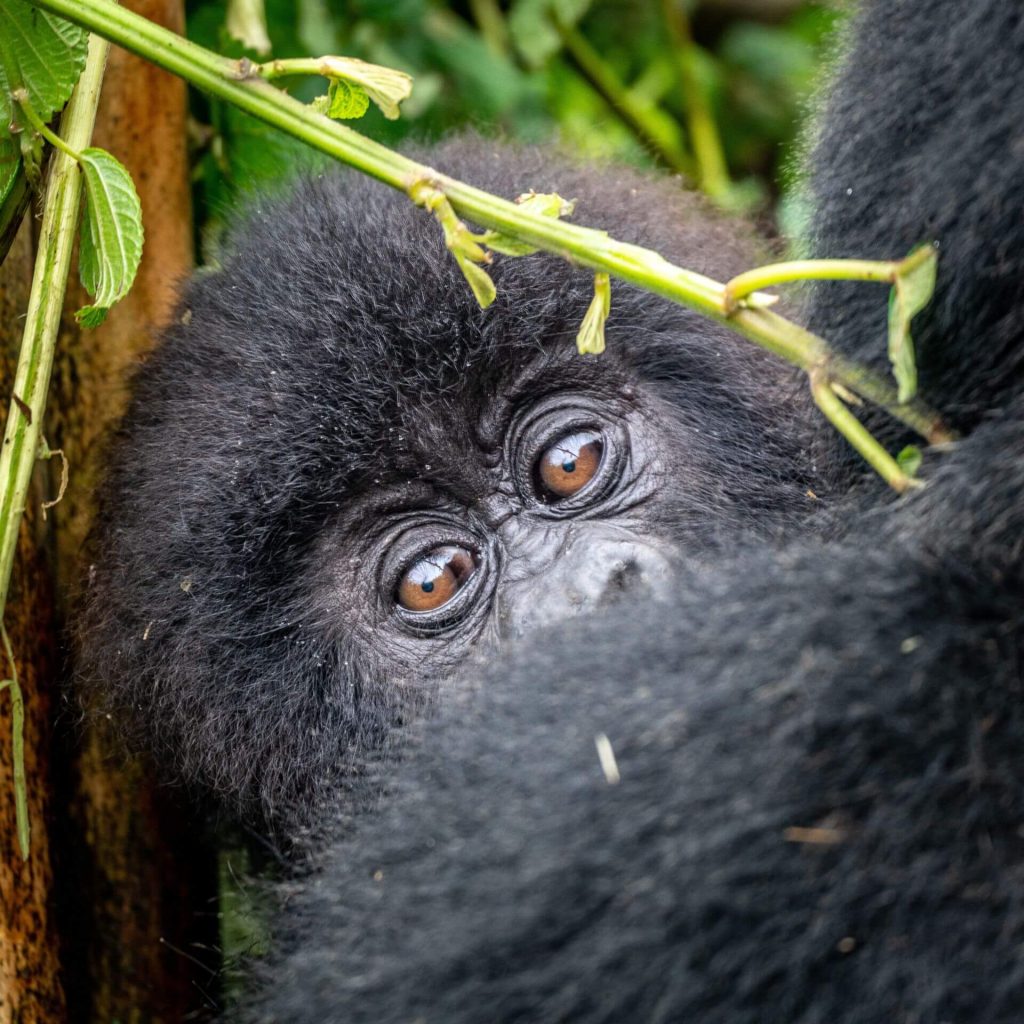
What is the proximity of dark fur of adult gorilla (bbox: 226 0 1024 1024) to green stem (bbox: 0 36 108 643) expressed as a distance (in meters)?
0.71

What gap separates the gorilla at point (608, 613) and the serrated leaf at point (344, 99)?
1.84 feet

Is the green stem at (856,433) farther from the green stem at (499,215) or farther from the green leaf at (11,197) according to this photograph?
the green leaf at (11,197)

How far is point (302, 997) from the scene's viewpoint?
5.00ft

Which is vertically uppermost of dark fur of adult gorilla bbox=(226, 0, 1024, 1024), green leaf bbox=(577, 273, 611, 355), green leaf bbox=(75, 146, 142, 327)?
green leaf bbox=(75, 146, 142, 327)

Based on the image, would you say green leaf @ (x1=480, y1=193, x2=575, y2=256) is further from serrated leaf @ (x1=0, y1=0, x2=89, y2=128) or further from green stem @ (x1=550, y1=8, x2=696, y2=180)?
green stem @ (x1=550, y1=8, x2=696, y2=180)

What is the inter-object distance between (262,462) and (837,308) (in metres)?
1.01

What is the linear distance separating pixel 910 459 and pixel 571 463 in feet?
3.15

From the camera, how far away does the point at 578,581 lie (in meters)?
2.21

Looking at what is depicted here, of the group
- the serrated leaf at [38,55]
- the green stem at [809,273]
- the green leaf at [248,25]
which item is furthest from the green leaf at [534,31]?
the green stem at [809,273]

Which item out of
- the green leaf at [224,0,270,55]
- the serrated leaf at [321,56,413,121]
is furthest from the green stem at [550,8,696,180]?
the serrated leaf at [321,56,413,121]

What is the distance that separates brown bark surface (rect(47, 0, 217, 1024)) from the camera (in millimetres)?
2348

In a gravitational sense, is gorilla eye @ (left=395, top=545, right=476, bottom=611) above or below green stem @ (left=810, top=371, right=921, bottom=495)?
above

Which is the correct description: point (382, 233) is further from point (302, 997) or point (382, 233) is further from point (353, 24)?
point (353, 24)

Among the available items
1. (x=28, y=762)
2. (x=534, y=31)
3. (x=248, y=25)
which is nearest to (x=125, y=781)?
(x=28, y=762)
